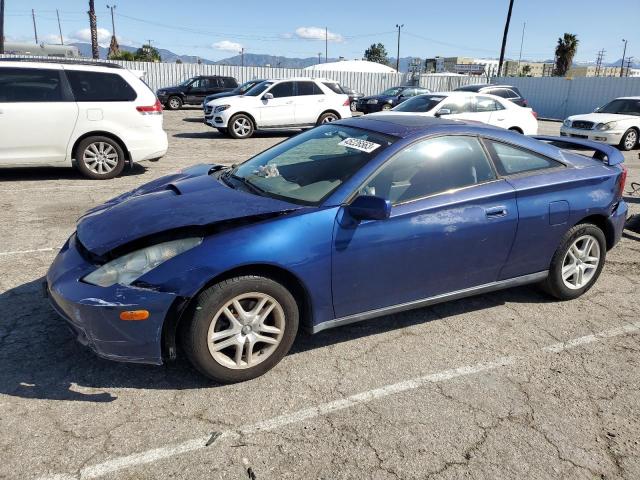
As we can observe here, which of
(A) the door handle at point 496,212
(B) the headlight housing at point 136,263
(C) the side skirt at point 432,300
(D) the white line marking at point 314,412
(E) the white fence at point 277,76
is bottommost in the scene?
(D) the white line marking at point 314,412

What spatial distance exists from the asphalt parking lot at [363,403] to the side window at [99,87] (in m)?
4.74

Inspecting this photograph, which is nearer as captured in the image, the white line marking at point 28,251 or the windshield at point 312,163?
the windshield at point 312,163

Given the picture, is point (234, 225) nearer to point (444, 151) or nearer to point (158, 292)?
point (158, 292)

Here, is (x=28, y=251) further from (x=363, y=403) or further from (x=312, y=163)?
(x=363, y=403)

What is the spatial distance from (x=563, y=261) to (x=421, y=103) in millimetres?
8682

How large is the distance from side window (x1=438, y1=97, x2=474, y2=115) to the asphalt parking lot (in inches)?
327

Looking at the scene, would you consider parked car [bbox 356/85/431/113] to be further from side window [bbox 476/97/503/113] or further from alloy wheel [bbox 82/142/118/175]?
alloy wheel [bbox 82/142/118/175]

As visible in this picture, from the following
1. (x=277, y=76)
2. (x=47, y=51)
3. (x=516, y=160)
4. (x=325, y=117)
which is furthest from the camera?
(x=47, y=51)

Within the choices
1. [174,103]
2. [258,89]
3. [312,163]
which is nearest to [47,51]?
[174,103]

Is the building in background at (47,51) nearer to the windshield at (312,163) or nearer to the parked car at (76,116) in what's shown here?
the parked car at (76,116)

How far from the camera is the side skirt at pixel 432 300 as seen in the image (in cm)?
321

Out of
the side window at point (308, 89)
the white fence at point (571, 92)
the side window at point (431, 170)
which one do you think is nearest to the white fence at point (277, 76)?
the white fence at point (571, 92)

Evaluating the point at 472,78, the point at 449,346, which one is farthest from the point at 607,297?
the point at 472,78

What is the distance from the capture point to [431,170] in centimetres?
348
